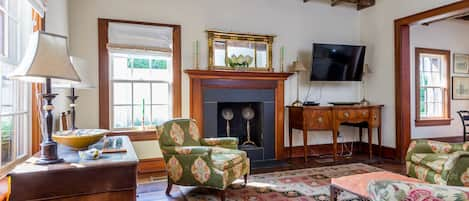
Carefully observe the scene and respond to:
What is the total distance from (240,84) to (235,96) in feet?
0.65

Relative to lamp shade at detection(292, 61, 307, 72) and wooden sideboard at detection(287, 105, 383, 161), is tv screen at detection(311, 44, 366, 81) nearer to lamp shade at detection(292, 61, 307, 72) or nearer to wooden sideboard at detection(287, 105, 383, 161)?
lamp shade at detection(292, 61, 307, 72)

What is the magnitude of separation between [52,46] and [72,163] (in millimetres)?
609

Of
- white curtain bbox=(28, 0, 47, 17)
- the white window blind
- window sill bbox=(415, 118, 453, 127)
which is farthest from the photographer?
window sill bbox=(415, 118, 453, 127)

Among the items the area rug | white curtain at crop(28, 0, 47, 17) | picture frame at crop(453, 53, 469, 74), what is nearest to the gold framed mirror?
the area rug

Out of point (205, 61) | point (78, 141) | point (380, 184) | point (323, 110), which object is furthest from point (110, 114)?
point (380, 184)

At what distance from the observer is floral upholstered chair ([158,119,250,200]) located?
112 inches

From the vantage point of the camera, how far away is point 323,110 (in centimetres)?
459

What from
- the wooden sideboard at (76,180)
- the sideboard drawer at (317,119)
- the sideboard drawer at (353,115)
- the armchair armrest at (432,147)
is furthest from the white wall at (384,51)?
the wooden sideboard at (76,180)

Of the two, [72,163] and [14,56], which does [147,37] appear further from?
[72,163]

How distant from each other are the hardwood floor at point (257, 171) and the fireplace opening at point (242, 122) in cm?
63

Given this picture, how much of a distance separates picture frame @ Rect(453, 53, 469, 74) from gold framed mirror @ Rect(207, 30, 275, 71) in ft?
13.9

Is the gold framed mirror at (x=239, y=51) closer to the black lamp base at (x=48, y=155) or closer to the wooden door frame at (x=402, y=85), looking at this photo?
the wooden door frame at (x=402, y=85)

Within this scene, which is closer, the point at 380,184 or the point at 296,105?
the point at 380,184

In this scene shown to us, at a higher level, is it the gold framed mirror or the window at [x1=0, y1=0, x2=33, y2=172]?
the gold framed mirror
